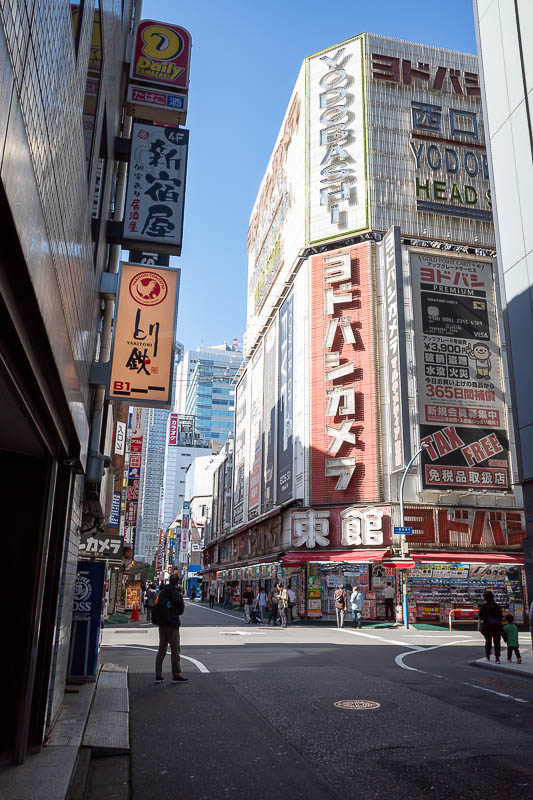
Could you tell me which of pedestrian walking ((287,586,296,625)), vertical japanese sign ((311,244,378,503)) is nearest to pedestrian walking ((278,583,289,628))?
pedestrian walking ((287,586,296,625))

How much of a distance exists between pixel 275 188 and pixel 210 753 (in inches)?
1920

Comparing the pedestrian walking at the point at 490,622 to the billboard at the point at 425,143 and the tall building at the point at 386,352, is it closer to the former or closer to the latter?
the tall building at the point at 386,352

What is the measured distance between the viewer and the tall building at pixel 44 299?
307 cm

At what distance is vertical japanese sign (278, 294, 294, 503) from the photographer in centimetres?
3956

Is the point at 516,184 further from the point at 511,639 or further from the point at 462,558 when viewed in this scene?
the point at 462,558

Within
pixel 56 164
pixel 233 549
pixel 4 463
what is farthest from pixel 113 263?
pixel 233 549

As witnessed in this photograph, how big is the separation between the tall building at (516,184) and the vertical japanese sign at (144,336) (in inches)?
374

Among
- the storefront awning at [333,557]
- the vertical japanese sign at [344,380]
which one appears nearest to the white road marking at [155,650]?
the storefront awning at [333,557]

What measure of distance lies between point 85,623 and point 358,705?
4.77 metres

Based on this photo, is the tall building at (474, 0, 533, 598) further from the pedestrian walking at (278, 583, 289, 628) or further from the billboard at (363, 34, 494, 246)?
the billboard at (363, 34, 494, 246)

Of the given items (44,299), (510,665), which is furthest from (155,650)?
(44,299)

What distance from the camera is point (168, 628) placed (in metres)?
11.6

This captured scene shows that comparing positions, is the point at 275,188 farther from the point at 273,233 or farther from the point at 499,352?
the point at 499,352

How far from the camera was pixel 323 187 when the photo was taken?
40.7 m
